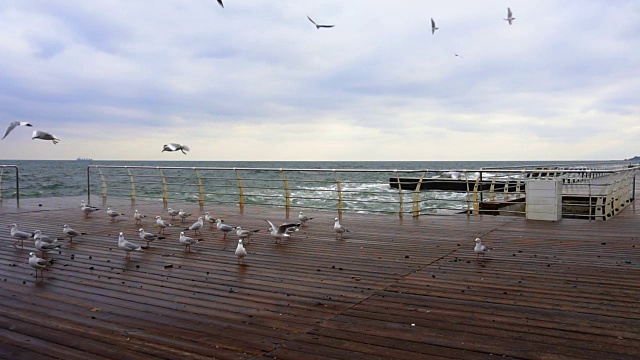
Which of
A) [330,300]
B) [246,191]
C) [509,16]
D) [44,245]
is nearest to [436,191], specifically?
[509,16]

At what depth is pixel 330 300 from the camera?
4.14 meters

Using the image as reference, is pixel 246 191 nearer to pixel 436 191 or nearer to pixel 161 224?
pixel 436 191

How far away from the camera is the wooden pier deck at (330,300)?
121 inches

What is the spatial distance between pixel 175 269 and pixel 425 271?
262 centimetres

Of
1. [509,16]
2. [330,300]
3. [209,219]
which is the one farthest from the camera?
[509,16]

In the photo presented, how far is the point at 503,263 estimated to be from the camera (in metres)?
5.64

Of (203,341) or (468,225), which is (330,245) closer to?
(468,225)

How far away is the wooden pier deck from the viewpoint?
3.08 metres

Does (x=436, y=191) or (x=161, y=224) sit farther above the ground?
(x=436, y=191)

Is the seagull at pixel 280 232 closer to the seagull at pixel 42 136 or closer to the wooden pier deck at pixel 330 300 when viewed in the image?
the wooden pier deck at pixel 330 300

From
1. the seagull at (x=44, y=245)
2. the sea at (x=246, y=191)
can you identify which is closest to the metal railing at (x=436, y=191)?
the sea at (x=246, y=191)

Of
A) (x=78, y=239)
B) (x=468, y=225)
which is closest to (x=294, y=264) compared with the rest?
(x=78, y=239)

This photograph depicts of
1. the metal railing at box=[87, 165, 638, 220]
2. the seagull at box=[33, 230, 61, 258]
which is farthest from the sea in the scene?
the seagull at box=[33, 230, 61, 258]

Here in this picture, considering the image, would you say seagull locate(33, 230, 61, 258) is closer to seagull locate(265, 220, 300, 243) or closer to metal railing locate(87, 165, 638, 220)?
seagull locate(265, 220, 300, 243)
